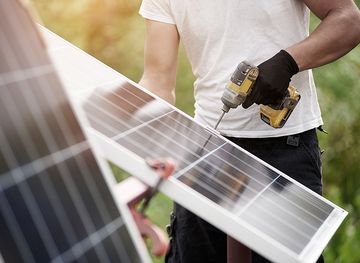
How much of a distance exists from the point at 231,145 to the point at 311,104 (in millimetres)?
726

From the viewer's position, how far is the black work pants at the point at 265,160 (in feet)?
8.91

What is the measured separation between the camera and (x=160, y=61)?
2996 millimetres

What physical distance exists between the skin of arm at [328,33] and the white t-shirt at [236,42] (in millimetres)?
119

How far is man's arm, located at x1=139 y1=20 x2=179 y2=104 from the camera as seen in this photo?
297 cm

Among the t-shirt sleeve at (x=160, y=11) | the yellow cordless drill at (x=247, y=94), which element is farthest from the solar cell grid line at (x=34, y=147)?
the t-shirt sleeve at (x=160, y=11)

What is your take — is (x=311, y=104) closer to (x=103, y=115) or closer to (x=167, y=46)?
(x=167, y=46)

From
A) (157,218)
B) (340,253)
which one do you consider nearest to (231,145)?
(340,253)

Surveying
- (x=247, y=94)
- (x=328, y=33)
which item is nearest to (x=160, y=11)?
(x=247, y=94)

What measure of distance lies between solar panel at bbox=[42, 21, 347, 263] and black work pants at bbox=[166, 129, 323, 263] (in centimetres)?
53

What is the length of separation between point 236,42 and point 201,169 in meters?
1.03

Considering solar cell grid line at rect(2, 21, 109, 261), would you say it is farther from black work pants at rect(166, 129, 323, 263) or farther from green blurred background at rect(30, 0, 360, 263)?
green blurred background at rect(30, 0, 360, 263)

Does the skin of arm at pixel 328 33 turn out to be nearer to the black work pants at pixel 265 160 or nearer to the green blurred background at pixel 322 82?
the black work pants at pixel 265 160

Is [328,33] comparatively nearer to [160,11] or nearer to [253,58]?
[253,58]

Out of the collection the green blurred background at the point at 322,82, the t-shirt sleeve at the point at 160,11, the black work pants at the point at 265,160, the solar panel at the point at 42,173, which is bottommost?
the green blurred background at the point at 322,82
